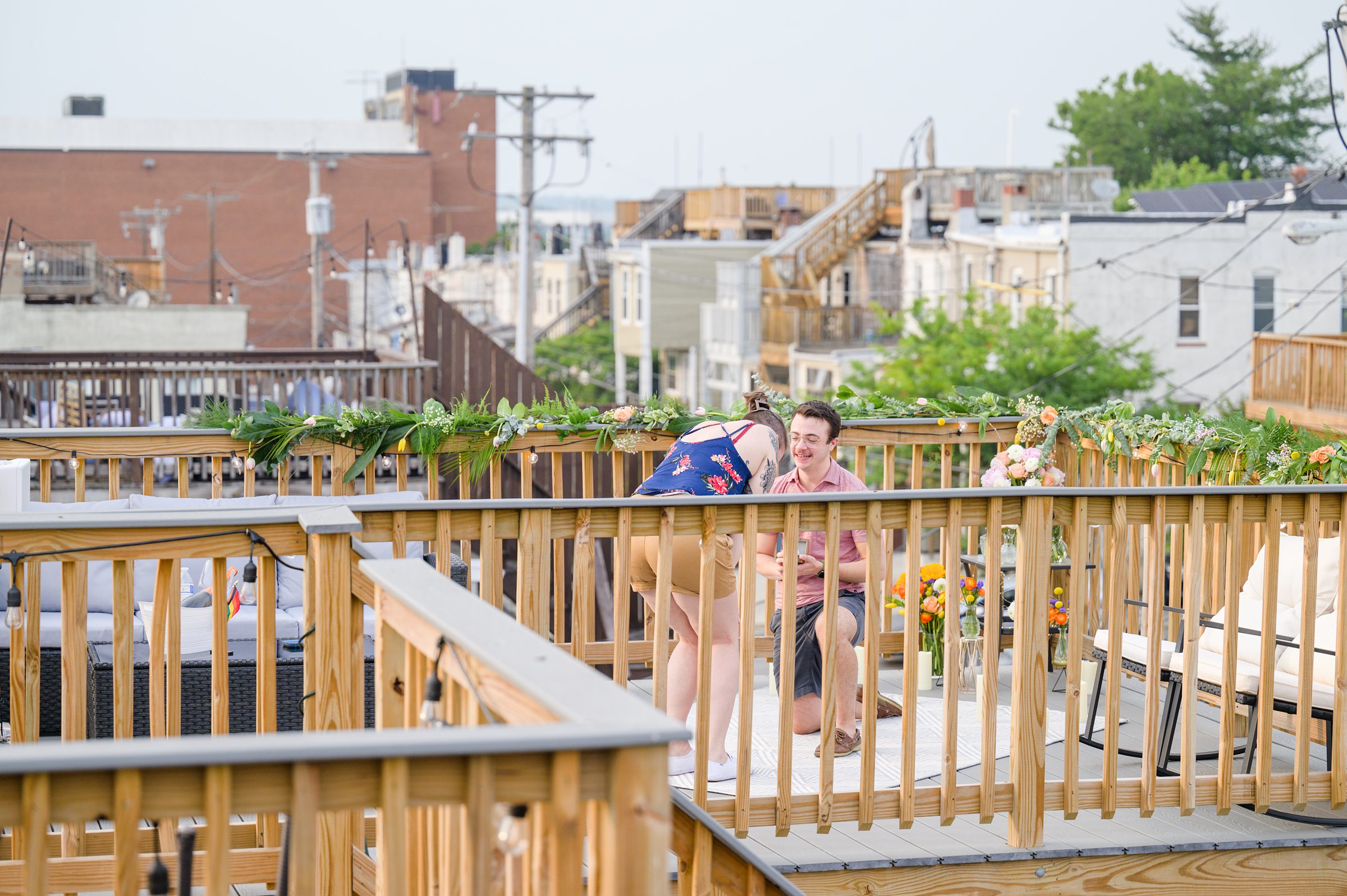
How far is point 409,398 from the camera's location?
17.6 meters

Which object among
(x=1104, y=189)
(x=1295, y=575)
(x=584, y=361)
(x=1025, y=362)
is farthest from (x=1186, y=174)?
(x=1295, y=575)

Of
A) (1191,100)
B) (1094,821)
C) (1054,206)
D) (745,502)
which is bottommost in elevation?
(1094,821)

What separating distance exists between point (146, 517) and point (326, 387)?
1945 cm

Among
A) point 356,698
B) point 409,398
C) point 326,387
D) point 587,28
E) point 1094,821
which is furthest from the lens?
point 587,28

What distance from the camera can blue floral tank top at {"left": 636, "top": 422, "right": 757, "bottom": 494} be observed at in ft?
16.3

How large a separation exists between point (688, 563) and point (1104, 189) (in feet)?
127

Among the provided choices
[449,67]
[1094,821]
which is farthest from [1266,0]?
[1094,821]

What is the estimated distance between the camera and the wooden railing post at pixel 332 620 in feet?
11.5

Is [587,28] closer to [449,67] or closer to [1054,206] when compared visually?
[449,67]

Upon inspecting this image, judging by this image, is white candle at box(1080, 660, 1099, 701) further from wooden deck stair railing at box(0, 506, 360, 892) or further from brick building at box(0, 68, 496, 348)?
brick building at box(0, 68, 496, 348)

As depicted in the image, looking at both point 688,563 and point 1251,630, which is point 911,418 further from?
point 688,563

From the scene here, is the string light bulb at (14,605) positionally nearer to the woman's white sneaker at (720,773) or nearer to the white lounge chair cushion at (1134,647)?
the woman's white sneaker at (720,773)

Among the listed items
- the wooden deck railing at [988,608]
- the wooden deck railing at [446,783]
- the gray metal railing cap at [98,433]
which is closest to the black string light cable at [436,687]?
the wooden deck railing at [446,783]

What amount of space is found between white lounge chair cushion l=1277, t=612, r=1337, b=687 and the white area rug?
810 mm
